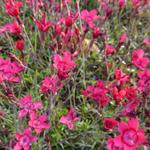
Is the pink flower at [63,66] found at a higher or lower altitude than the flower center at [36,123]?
higher

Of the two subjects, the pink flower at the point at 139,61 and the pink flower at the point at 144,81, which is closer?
the pink flower at the point at 144,81

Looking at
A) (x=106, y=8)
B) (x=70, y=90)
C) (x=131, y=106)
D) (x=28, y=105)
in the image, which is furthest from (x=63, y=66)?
(x=106, y=8)

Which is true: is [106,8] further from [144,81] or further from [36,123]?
[36,123]

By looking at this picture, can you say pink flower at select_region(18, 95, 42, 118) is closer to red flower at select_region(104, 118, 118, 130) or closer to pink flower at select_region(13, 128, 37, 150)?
pink flower at select_region(13, 128, 37, 150)

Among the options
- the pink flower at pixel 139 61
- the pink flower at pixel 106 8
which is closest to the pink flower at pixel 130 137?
the pink flower at pixel 139 61

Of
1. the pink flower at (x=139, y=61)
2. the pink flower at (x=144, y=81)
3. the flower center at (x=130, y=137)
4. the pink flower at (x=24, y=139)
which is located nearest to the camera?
the flower center at (x=130, y=137)

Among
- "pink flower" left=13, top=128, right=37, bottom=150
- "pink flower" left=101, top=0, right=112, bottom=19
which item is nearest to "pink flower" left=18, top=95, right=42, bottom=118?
"pink flower" left=13, top=128, right=37, bottom=150

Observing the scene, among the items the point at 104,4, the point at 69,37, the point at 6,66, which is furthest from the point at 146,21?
the point at 6,66

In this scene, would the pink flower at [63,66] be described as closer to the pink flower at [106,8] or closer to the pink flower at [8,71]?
the pink flower at [8,71]
